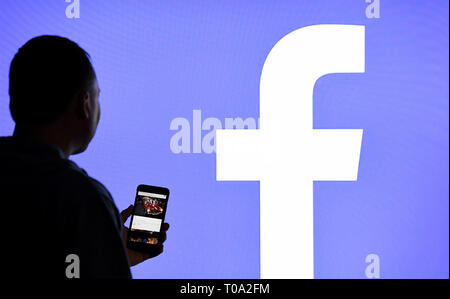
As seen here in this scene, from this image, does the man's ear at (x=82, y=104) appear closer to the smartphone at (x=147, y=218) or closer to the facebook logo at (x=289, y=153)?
the smartphone at (x=147, y=218)

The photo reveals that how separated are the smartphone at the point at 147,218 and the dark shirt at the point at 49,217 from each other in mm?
468

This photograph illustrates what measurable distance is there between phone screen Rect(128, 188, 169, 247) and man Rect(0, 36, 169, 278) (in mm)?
429

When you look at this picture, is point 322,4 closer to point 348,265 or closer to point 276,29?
point 276,29

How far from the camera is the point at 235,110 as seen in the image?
1757 millimetres

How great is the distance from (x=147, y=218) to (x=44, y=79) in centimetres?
56

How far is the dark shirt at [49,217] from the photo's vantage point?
74 centimetres

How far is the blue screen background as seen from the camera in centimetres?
175

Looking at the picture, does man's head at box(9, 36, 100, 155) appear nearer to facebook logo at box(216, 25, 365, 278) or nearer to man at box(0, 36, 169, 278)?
man at box(0, 36, 169, 278)

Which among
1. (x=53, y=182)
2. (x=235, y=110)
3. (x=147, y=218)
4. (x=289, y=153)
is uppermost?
(x=235, y=110)

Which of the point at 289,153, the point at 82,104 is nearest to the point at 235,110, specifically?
the point at 289,153

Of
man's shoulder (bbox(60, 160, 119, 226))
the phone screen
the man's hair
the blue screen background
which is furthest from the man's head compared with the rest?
the blue screen background

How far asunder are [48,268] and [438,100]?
1.62m

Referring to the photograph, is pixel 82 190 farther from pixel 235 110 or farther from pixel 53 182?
pixel 235 110

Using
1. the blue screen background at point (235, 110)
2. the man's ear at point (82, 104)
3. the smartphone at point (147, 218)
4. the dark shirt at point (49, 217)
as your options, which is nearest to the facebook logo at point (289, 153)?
the blue screen background at point (235, 110)
